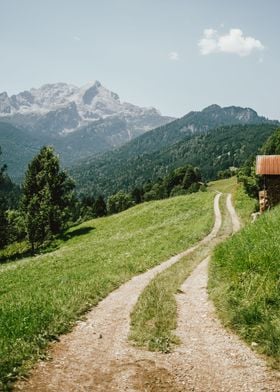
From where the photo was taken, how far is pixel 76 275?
23.5 m

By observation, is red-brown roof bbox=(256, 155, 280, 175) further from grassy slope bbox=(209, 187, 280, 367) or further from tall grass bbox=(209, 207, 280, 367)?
tall grass bbox=(209, 207, 280, 367)

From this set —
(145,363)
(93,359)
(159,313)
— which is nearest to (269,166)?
(159,313)

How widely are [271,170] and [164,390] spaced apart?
35.8 meters

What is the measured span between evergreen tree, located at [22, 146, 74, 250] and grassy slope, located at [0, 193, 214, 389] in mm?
4299

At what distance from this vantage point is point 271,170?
41.9m

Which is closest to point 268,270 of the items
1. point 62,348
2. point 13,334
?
point 62,348

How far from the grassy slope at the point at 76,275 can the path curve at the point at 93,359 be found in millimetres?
462

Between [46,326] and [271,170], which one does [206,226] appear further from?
[46,326]

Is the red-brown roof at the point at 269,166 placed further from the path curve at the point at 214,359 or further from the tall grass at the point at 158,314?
the path curve at the point at 214,359

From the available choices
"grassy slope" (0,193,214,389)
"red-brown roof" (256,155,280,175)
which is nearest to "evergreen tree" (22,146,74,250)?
"grassy slope" (0,193,214,389)

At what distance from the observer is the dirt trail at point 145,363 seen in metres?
9.23

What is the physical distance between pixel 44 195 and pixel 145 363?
176ft

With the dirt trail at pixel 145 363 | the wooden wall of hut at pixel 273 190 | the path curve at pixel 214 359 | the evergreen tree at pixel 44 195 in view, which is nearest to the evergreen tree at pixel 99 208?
the evergreen tree at pixel 44 195

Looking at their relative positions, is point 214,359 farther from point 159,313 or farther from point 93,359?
point 159,313
